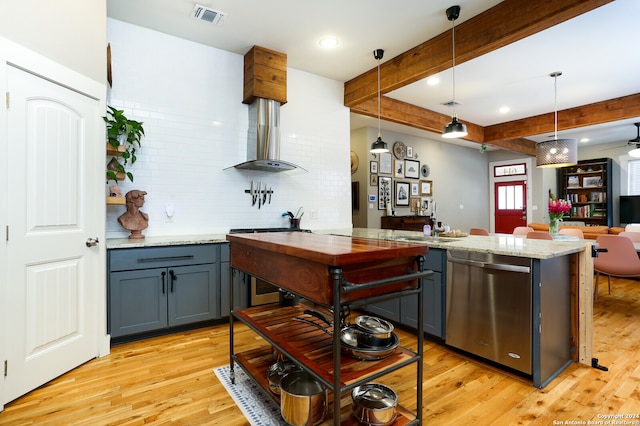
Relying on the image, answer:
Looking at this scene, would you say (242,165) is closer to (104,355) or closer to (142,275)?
(142,275)

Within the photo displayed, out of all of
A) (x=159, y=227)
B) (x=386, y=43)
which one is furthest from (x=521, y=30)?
(x=159, y=227)

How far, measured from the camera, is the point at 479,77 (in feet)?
14.2

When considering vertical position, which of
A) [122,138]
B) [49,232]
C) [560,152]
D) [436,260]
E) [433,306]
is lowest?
[433,306]

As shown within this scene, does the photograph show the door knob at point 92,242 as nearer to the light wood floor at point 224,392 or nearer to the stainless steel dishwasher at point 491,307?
the light wood floor at point 224,392

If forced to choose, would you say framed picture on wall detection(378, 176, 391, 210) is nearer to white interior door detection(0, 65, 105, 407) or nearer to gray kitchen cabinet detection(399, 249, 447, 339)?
gray kitchen cabinet detection(399, 249, 447, 339)

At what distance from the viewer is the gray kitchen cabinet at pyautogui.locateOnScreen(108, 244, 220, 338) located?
265 centimetres

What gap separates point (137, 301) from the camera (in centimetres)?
273

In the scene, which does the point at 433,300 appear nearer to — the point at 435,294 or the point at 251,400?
the point at 435,294

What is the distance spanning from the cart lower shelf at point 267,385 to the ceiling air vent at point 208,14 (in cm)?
→ 293

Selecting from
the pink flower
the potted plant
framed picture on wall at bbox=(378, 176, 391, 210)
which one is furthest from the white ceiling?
framed picture on wall at bbox=(378, 176, 391, 210)

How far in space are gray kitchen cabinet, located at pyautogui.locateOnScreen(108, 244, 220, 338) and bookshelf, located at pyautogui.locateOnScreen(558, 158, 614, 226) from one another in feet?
26.5

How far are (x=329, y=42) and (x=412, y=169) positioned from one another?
4284mm

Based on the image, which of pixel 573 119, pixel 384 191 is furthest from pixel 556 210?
pixel 384 191

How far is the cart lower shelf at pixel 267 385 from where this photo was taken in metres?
1.60
